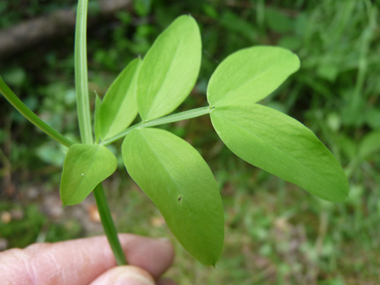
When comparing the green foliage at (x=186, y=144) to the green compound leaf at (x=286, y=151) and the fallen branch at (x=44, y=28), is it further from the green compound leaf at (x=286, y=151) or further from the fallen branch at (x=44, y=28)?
the fallen branch at (x=44, y=28)

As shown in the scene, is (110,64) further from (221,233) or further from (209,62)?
(221,233)

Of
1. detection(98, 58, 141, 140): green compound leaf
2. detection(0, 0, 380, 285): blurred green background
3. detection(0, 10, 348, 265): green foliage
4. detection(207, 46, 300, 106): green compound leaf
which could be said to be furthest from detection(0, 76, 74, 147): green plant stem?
detection(0, 0, 380, 285): blurred green background

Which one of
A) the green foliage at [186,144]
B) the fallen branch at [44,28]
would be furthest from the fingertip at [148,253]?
the fallen branch at [44,28]

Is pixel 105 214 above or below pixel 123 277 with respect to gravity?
above

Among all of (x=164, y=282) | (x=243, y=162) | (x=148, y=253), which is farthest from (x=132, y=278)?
(x=243, y=162)

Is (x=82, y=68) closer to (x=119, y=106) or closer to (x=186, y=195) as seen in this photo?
(x=119, y=106)

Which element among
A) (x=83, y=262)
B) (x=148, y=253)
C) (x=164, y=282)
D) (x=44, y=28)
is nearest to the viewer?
(x=83, y=262)
